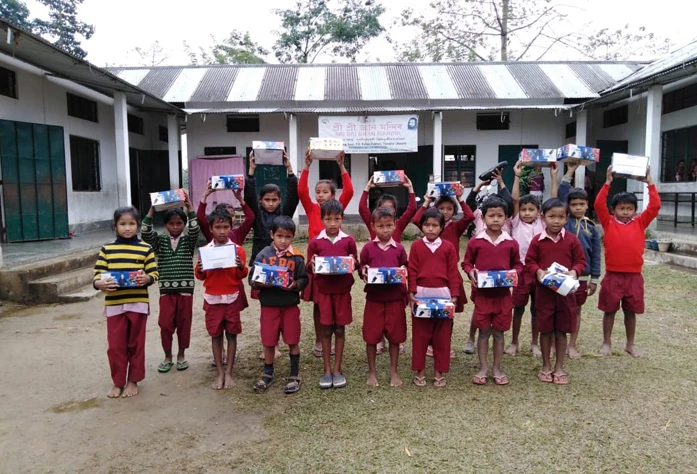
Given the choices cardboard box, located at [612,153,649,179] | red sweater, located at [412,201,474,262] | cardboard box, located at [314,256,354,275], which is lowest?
cardboard box, located at [314,256,354,275]

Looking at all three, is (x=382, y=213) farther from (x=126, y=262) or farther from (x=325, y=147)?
(x=126, y=262)

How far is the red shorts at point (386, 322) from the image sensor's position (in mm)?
3160

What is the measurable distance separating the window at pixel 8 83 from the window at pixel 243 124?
5236 millimetres

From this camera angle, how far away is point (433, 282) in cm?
316

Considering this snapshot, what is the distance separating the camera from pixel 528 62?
13.3 m

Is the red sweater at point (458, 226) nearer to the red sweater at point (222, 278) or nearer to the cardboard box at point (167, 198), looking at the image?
the red sweater at point (222, 278)

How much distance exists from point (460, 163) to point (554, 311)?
10.0 m

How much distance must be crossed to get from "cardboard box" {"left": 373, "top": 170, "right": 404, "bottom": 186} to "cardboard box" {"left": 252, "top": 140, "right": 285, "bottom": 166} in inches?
30.0

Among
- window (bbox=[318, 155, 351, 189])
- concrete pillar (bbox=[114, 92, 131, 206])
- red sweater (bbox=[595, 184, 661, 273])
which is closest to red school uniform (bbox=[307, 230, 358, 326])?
red sweater (bbox=[595, 184, 661, 273])

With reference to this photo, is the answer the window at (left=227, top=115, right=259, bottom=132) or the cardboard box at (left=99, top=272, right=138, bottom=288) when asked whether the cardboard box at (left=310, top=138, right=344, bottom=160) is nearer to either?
the cardboard box at (left=99, top=272, right=138, bottom=288)

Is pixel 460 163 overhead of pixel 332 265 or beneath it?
overhead

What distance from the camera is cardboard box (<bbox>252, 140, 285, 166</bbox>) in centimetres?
349

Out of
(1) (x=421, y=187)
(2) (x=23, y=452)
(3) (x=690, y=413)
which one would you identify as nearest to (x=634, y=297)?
(3) (x=690, y=413)

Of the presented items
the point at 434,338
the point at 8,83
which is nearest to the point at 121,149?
the point at 8,83
